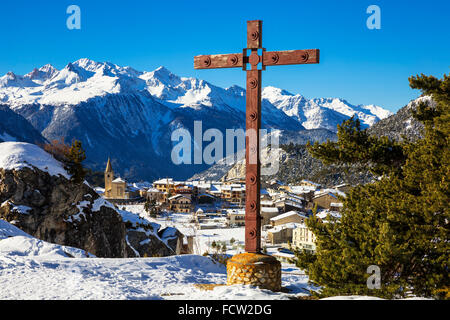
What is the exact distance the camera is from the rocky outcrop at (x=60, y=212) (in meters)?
25.1

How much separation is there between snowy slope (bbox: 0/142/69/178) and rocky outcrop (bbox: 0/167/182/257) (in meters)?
0.38

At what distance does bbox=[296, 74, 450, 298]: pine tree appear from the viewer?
10.4 meters

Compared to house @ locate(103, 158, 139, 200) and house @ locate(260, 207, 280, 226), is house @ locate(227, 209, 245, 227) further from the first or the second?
house @ locate(103, 158, 139, 200)

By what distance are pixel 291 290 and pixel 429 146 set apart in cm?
551

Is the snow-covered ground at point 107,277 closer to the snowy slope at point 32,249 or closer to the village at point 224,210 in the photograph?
the snowy slope at point 32,249

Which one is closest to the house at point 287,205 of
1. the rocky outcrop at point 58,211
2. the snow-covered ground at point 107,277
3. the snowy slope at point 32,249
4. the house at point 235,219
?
the house at point 235,219

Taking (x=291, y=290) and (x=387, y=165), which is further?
(x=387, y=165)

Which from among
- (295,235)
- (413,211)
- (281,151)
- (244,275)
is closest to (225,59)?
(244,275)

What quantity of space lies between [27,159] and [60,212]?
12.7 ft

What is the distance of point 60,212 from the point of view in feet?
88.3

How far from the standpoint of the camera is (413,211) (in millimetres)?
11195

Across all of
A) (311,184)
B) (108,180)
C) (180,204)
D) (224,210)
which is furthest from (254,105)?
(311,184)

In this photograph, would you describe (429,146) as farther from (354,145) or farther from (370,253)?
(370,253)

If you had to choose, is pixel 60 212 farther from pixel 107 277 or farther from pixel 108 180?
pixel 108 180
